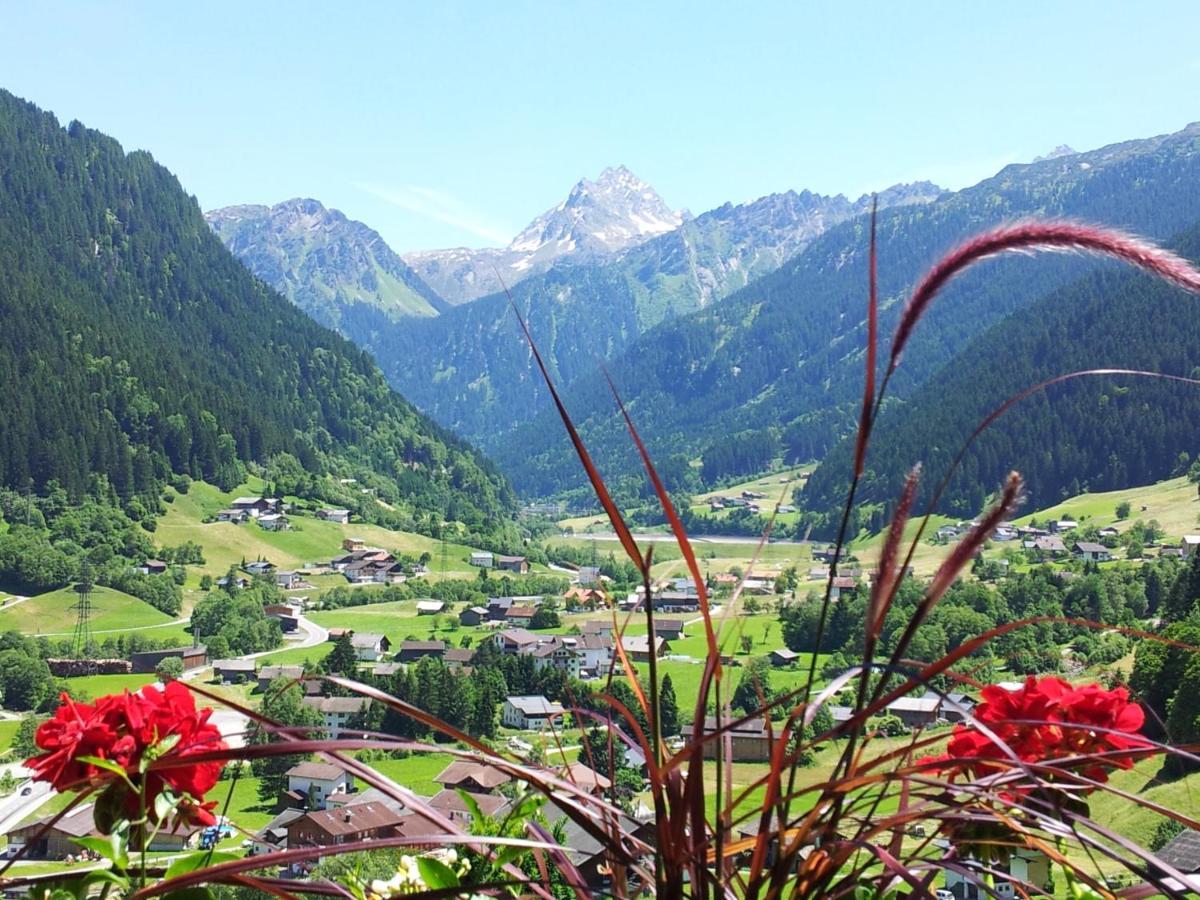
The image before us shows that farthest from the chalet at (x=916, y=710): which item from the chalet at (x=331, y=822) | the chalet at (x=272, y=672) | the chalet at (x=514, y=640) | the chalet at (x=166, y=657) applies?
the chalet at (x=166, y=657)

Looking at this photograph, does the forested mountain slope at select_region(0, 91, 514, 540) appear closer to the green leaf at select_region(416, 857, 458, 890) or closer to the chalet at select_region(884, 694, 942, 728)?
the chalet at select_region(884, 694, 942, 728)

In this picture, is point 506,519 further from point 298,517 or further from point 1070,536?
point 1070,536

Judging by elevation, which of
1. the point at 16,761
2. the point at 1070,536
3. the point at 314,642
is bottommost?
the point at 1070,536

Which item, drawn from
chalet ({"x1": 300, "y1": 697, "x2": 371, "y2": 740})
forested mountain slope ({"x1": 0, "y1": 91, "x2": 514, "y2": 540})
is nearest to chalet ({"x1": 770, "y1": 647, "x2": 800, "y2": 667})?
chalet ({"x1": 300, "y1": 697, "x2": 371, "y2": 740})

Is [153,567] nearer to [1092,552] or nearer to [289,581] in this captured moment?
[289,581]

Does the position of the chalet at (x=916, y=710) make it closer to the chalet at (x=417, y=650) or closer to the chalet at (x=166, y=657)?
the chalet at (x=417, y=650)

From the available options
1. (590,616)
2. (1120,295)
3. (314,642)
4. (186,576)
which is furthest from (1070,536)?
(186,576)
